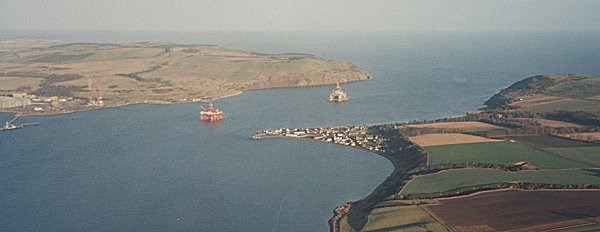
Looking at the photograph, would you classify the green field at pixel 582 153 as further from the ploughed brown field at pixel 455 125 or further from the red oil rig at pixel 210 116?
the red oil rig at pixel 210 116

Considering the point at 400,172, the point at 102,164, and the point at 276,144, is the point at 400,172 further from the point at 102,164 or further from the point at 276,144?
the point at 102,164

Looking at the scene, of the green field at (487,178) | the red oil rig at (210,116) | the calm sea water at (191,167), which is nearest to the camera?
the calm sea water at (191,167)

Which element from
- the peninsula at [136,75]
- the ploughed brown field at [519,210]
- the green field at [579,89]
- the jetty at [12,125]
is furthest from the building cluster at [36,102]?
the green field at [579,89]

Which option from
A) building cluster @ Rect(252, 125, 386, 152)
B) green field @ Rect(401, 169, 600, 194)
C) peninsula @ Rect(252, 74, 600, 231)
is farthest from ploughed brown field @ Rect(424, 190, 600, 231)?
building cluster @ Rect(252, 125, 386, 152)

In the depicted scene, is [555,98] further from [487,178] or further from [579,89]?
[487,178]

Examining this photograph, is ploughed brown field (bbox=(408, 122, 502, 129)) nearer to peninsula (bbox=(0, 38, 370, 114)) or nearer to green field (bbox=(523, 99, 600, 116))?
green field (bbox=(523, 99, 600, 116))

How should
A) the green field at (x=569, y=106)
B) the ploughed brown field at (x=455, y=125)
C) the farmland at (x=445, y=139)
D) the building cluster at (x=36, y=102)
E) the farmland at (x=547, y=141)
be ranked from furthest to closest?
the building cluster at (x=36, y=102) → the green field at (x=569, y=106) → the ploughed brown field at (x=455, y=125) → the farmland at (x=445, y=139) → the farmland at (x=547, y=141)

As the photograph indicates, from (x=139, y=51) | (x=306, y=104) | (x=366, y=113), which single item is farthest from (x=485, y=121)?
(x=139, y=51)
